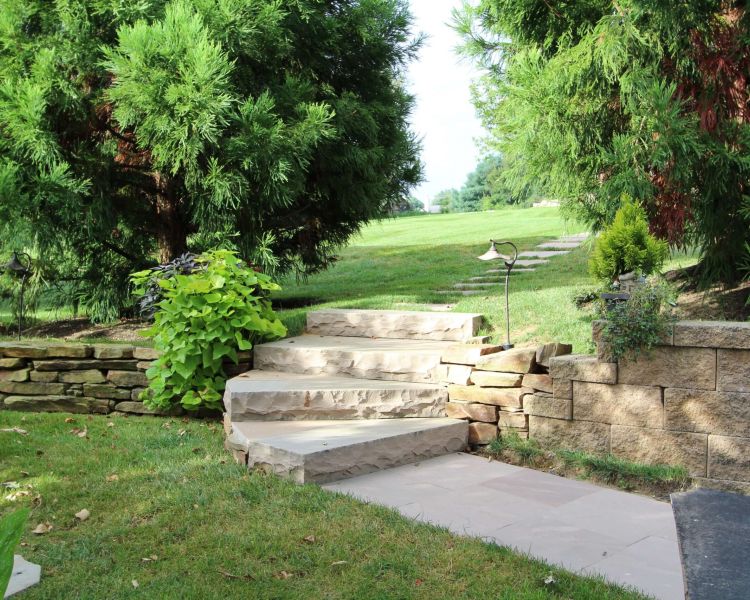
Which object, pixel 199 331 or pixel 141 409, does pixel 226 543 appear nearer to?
pixel 199 331

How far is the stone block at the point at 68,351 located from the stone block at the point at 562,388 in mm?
3889

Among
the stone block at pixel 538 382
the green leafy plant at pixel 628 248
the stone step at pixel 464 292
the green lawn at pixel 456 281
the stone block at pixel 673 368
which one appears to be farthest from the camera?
the stone step at pixel 464 292

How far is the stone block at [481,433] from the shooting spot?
4.85 meters

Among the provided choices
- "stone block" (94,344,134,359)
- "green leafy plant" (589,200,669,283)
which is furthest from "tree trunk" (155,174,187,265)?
"green leafy plant" (589,200,669,283)

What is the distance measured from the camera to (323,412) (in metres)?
5.09

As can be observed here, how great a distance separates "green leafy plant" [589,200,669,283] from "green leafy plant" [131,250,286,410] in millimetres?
2738

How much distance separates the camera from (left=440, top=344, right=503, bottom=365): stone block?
5012 millimetres

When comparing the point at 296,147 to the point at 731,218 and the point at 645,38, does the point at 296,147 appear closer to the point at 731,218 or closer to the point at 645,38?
the point at 645,38

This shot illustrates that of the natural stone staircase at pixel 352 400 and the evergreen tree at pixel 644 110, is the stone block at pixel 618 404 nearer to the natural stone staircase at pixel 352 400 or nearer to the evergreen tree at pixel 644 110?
the natural stone staircase at pixel 352 400

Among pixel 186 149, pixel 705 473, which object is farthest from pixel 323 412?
pixel 186 149

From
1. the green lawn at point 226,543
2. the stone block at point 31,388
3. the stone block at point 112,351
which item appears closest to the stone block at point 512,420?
the green lawn at point 226,543

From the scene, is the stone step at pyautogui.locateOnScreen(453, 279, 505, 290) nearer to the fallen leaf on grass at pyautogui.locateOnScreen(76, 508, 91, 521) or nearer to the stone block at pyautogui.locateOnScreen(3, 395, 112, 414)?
the stone block at pyautogui.locateOnScreen(3, 395, 112, 414)

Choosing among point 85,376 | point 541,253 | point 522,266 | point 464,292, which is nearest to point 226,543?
point 85,376

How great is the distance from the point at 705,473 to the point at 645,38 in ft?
11.1
